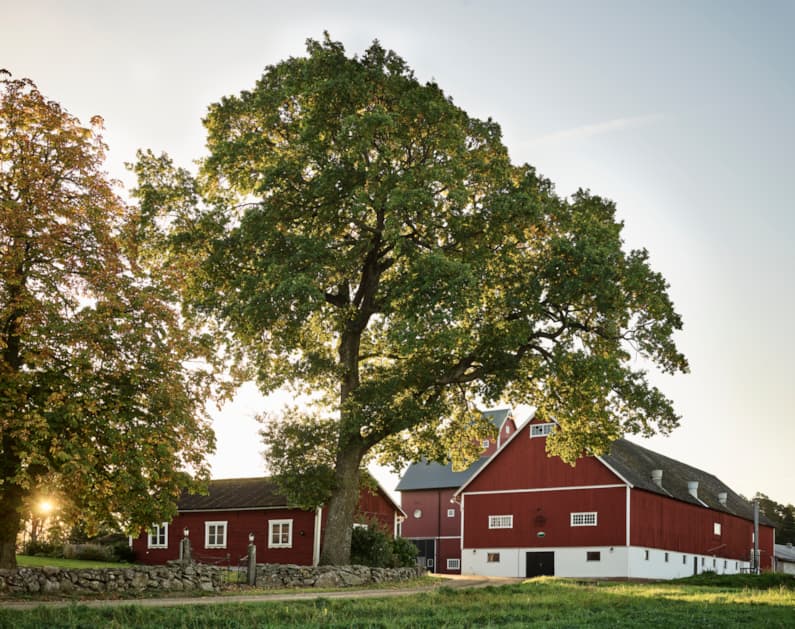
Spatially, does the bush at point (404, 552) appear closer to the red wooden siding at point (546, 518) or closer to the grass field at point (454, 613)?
the red wooden siding at point (546, 518)

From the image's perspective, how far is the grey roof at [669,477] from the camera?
47231 mm

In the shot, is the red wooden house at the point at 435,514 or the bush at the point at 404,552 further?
the red wooden house at the point at 435,514

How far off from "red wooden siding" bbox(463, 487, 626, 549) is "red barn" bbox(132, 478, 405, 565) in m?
4.91

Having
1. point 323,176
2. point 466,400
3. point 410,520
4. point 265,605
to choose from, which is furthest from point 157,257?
point 410,520

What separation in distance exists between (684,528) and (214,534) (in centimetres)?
2674

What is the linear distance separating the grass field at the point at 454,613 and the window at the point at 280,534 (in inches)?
836

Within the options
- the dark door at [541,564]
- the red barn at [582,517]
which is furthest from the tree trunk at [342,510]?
the dark door at [541,564]

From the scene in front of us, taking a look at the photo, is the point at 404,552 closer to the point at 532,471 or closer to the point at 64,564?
the point at 532,471

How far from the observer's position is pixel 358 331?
108 feet

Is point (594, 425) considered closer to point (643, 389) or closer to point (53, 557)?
Result: point (643, 389)

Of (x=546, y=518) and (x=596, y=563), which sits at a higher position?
(x=546, y=518)

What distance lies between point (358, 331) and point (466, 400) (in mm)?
5009

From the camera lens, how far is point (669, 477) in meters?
53.7

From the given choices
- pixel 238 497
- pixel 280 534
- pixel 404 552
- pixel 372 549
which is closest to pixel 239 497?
pixel 238 497
